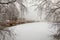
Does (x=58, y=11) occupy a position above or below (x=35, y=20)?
above

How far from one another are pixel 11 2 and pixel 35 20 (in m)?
0.38

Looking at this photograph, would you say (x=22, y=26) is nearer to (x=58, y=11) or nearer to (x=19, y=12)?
(x=19, y=12)

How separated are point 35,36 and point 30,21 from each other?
0.19 m

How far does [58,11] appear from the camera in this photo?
5.49 feet

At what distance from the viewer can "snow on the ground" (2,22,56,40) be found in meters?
1.62

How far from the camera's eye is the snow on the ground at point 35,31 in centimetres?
162

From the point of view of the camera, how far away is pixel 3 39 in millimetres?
1498

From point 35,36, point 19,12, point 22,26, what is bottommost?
point 35,36

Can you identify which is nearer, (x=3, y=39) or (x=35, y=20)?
(x=3, y=39)

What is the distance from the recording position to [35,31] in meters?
1.67

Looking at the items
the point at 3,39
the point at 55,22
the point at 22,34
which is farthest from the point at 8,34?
the point at 55,22

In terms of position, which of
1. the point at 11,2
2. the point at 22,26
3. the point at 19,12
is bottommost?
the point at 22,26

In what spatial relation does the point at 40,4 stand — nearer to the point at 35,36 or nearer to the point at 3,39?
the point at 35,36

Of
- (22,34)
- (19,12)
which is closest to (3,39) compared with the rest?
(22,34)
